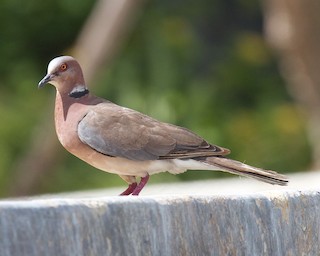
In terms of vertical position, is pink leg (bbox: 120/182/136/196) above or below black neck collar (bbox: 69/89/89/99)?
below

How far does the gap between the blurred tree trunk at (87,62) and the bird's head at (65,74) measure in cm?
580

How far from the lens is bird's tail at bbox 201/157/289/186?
14.9 feet

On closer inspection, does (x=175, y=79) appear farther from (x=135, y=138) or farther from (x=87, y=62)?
(x=135, y=138)

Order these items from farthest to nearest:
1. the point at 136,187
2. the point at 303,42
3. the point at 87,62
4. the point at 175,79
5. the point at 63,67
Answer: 1. the point at 175,79
2. the point at 87,62
3. the point at 303,42
4. the point at 63,67
5. the point at 136,187

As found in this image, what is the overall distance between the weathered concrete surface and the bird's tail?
55 centimetres

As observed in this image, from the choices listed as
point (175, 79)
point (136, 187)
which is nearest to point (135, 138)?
point (136, 187)

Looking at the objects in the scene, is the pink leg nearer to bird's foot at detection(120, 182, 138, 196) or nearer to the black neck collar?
bird's foot at detection(120, 182, 138, 196)

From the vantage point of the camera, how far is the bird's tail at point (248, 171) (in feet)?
14.9

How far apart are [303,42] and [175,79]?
298cm

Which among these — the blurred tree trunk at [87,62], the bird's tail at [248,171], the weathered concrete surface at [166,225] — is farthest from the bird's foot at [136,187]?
the blurred tree trunk at [87,62]

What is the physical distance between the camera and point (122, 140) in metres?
4.75

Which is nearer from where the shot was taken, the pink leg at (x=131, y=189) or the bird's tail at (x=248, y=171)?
the bird's tail at (x=248, y=171)

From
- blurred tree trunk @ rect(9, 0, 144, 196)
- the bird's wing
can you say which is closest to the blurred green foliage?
blurred tree trunk @ rect(9, 0, 144, 196)

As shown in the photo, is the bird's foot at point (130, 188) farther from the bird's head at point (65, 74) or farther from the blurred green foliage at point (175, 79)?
the blurred green foliage at point (175, 79)
